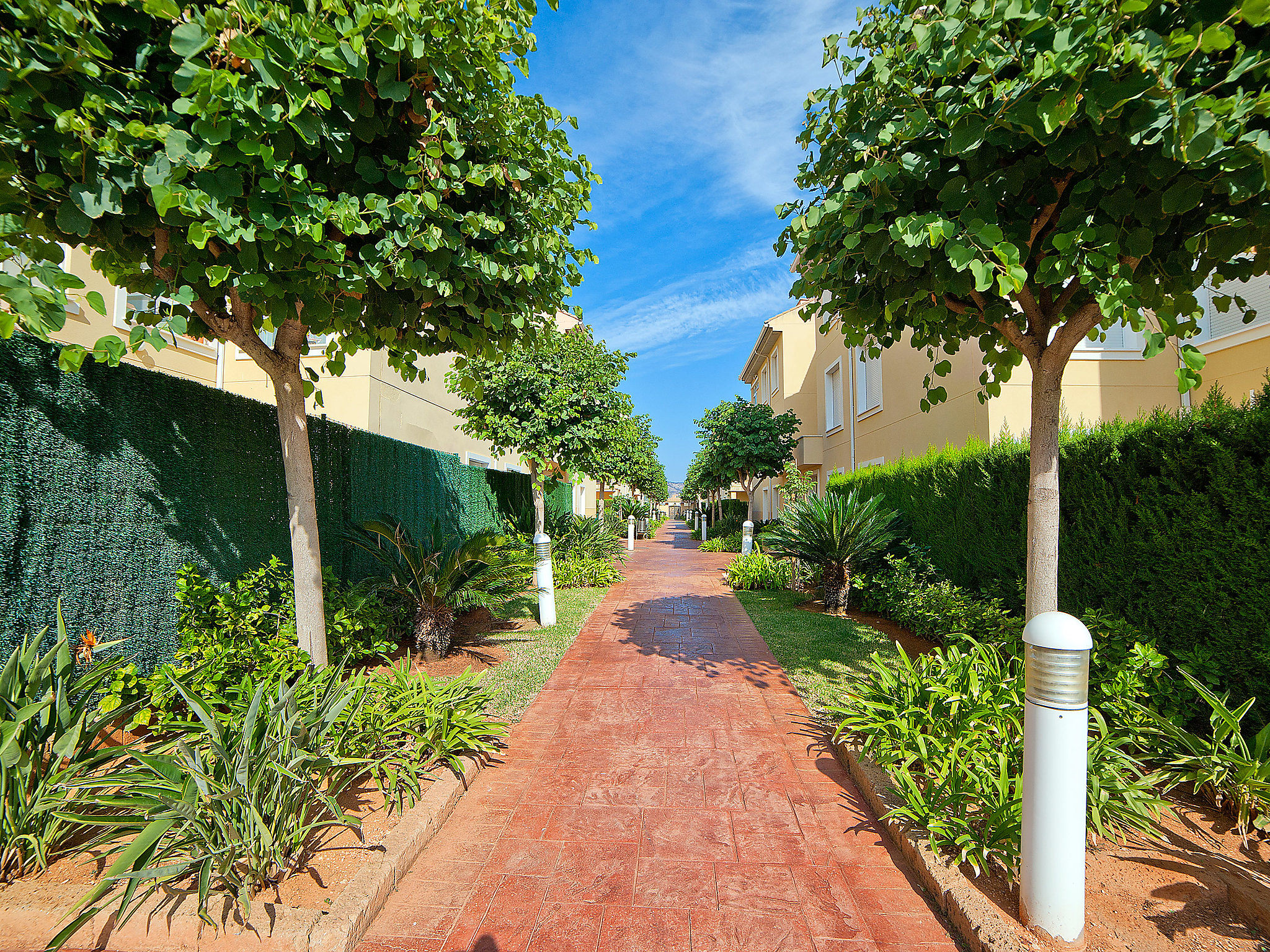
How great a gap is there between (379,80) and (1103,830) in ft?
15.2

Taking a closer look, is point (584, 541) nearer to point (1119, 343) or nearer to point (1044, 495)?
point (1119, 343)

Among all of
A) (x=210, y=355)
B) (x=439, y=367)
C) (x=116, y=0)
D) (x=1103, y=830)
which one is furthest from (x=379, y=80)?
(x=439, y=367)

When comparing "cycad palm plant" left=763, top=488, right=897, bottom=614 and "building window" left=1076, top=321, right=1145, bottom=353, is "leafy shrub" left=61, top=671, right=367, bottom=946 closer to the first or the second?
"cycad palm plant" left=763, top=488, right=897, bottom=614

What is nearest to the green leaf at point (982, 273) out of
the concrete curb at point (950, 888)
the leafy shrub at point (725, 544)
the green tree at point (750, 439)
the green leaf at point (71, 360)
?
the concrete curb at point (950, 888)

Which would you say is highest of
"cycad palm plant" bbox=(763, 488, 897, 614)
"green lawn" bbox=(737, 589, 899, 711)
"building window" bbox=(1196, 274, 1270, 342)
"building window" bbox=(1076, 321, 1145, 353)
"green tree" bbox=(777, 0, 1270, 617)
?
"building window" bbox=(1196, 274, 1270, 342)

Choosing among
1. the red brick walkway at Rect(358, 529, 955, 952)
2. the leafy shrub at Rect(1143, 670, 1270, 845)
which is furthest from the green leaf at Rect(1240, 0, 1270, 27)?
the red brick walkway at Rect(358, 529, 955, 952)

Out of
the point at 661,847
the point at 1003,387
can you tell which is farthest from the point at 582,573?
the point at 661,847

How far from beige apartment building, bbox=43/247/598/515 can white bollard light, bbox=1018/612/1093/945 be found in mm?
6362

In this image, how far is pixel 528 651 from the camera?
664 cm

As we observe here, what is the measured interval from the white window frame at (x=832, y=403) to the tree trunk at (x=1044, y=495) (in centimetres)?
1187

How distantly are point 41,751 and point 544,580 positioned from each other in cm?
515

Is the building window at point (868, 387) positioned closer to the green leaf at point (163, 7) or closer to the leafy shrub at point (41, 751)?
the green leaf at point (163, 7)

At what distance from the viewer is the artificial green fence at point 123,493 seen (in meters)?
3.15

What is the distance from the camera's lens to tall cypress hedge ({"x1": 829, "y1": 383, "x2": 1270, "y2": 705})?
3.34m
